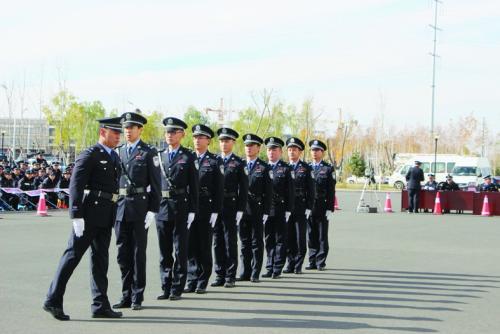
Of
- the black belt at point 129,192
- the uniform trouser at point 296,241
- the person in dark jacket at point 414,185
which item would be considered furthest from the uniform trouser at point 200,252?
the person in dark jacket at point 414,185

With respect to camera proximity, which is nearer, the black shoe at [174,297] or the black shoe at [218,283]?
the black shoe at [174,297]

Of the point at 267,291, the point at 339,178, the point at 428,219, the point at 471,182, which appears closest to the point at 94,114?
the point at 339,178

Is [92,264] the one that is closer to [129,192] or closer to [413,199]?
[129,192]

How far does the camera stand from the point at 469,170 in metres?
47.1

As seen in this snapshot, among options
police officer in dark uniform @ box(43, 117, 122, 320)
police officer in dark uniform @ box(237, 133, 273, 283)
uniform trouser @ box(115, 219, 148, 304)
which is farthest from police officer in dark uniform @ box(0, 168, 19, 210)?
police officer in dark uniform @ box(43, 117, 122, 320)

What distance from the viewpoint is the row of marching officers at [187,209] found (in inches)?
311

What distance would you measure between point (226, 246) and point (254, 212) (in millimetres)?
808

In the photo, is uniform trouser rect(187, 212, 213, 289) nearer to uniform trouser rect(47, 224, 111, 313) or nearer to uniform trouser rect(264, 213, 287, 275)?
uniform trouser rect(264, 213, 287, 275)

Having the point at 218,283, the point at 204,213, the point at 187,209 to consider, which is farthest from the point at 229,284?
the point at 187,209

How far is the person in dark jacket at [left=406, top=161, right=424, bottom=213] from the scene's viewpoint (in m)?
28.5

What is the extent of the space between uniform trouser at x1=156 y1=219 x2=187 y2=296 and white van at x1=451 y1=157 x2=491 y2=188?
126ft

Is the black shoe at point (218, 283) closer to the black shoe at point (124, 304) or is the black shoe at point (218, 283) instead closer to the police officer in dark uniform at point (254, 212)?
the police officer in dark uniform at point (254, 212)

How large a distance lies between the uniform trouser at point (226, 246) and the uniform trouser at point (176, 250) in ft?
3.83

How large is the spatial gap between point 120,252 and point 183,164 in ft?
4.81
